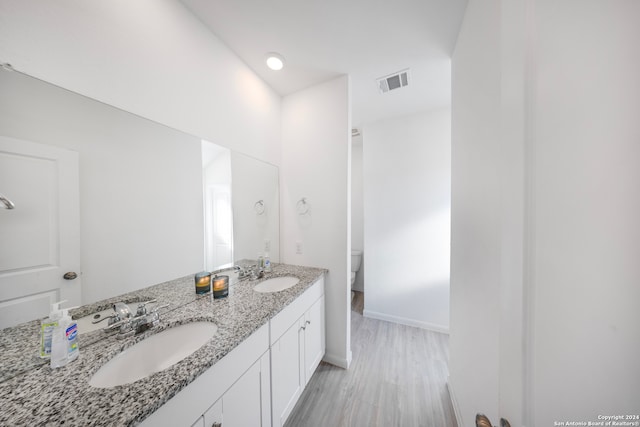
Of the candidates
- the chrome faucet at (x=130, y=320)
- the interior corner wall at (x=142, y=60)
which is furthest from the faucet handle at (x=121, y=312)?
the interior corner wall at (x=142, y=60)

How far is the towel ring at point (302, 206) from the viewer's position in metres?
1.92

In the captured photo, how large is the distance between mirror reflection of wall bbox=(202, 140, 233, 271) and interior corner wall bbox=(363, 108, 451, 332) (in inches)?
68.7

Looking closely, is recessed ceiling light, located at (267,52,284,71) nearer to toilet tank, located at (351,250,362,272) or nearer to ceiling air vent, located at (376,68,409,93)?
ceiling air vent, located at (376,68,409,93)

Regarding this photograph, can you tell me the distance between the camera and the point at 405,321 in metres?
2.43

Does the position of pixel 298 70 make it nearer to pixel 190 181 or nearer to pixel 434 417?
pixel 190 181

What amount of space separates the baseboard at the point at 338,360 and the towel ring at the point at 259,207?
146cm

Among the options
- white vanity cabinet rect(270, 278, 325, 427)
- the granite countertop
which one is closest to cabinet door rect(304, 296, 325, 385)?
white vanity cabinet rect(270, 278, 325, 427)

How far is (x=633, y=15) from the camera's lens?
262mm

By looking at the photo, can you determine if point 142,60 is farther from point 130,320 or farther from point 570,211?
point 570,211

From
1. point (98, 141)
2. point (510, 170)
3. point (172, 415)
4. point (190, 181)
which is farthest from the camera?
point (190, 181)

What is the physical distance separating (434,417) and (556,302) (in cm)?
163

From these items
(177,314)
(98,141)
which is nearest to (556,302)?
(177,314)

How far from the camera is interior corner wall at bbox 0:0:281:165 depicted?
754mm

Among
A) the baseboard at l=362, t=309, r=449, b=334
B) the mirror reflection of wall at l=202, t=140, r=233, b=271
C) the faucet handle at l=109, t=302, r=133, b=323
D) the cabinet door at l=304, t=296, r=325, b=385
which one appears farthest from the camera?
the baseboard at l=362, t=309, r=449, b=334
